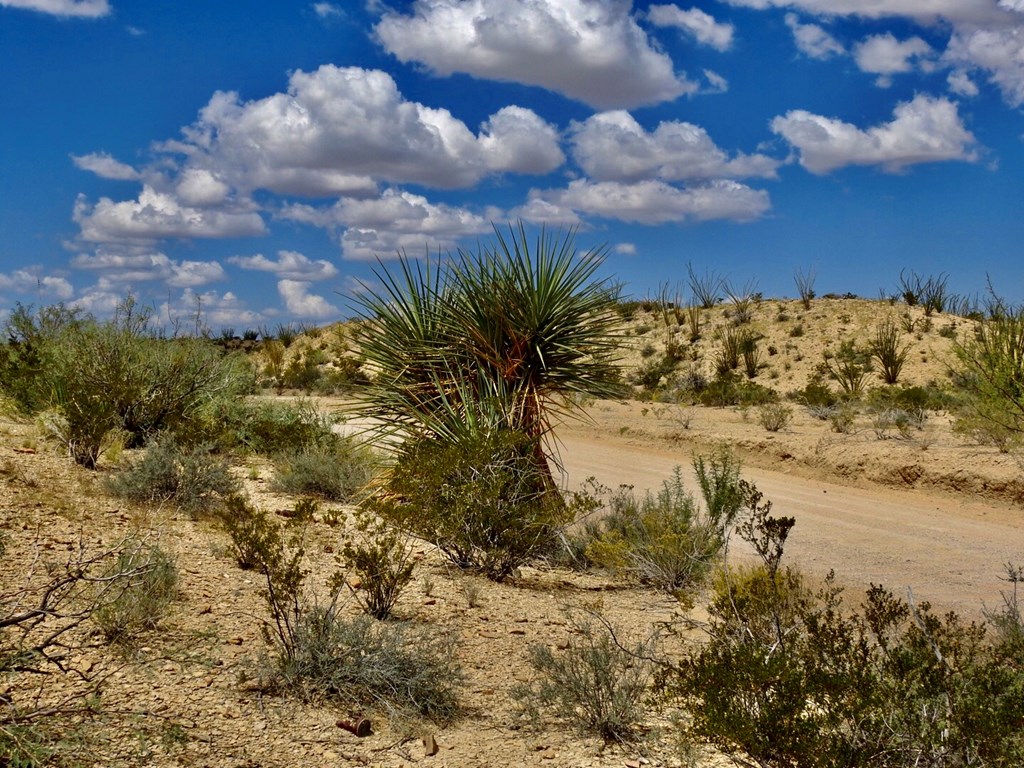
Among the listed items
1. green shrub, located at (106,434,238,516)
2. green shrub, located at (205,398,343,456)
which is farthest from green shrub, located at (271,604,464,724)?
green shrub, located at (205,398,343,456)

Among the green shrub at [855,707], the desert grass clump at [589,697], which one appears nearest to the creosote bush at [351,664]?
the desert grass clump at [589,697]

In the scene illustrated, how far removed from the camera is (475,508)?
8781 millimetres

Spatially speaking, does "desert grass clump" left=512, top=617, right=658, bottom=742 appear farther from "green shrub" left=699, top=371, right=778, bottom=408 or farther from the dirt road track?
"green shrub" left=699, top=371, right=778, bottom=408

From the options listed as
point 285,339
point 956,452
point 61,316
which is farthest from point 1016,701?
point 285,339

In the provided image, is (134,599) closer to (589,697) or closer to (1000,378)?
(589,697)

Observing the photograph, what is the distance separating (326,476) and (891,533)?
745 cm

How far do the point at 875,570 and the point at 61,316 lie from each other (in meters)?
14.1

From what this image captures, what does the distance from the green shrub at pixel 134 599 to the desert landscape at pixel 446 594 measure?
10 cm

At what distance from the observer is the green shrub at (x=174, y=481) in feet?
32.2

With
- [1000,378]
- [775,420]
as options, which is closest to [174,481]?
[1000,378]

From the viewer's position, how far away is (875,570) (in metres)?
10.4

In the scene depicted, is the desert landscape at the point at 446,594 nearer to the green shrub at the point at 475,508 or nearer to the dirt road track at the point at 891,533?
the dirt road track at the point at 891,533

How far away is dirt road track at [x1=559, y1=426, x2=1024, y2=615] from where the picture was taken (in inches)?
392

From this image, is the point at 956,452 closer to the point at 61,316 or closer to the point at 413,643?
the point at 413,643
